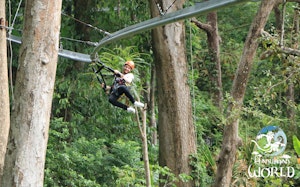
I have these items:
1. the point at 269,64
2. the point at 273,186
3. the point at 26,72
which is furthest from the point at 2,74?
the point at 269,64

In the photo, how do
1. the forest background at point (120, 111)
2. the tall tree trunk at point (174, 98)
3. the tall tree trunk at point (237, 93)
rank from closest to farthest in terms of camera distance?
the tall tree trunk at point (237, 93) → the forest background at point (120, 111) → the tall tree trunk at point (174, 98)

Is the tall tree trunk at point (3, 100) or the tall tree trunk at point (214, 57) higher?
the tall tree trunk at point (214, 57)

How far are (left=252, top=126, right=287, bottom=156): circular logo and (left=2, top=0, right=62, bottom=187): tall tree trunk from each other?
25.6 feet

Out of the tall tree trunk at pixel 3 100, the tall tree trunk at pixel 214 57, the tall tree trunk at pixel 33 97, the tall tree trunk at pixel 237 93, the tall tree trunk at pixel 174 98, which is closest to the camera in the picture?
the tall tree trunk at pixel 33 97

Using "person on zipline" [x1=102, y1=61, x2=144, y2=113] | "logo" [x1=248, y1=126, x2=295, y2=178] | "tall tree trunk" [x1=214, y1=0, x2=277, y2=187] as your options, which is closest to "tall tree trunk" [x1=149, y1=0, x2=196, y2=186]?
"tall tree trunk" [x1=214, y1=0, x2=277, y2=187]

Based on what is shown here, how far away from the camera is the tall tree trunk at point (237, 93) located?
399 inches

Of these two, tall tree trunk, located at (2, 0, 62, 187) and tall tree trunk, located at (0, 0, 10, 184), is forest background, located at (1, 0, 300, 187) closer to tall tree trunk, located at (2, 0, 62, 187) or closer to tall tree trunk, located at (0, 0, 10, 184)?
tall tree trunk, located at (0, 0, 10, 184)

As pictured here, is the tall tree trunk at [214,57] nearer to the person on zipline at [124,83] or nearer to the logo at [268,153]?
the logo at [268,153]

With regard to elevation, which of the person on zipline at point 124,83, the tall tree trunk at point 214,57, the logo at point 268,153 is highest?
the tall tree trunk at point 214,57

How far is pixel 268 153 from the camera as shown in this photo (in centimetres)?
1371

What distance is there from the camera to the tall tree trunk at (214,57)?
17.1 metres

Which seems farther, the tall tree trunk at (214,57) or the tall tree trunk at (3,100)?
the tall tree trunk at (214,57)

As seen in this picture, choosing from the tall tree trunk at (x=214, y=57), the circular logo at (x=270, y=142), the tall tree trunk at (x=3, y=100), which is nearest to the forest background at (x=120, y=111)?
the tall tree trunk at (x=214, y=57)

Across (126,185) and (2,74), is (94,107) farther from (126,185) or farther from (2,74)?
(2,74)
